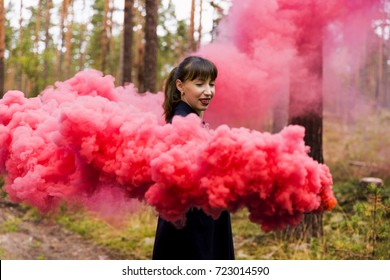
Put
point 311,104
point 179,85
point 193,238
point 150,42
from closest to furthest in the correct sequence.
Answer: point 193,238, point 179,85, point 311,104, point 150,42

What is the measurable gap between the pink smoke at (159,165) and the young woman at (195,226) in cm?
23

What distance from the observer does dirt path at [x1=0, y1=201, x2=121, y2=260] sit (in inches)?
175

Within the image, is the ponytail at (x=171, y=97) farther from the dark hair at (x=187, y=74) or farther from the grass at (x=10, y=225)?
the grass at (x=10, y=225)

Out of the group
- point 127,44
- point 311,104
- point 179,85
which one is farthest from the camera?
point 127,44

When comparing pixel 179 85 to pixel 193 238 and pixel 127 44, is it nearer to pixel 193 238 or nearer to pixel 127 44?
pixel 193 238

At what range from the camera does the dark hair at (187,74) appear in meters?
1.90

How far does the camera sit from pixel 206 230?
188 centimetres

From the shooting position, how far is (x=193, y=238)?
184 centimetres

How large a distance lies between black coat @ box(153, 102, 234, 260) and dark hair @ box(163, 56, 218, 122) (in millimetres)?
97

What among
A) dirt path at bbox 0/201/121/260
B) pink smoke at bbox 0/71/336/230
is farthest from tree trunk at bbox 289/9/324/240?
dirt path at bbox 0/201/121/260

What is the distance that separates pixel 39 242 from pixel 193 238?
3.47 meters

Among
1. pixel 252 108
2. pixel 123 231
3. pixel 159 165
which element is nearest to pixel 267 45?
pixel 252 108

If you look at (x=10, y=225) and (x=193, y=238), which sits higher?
(x=193, y=238)

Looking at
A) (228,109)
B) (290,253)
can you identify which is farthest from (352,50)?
(290,253)
